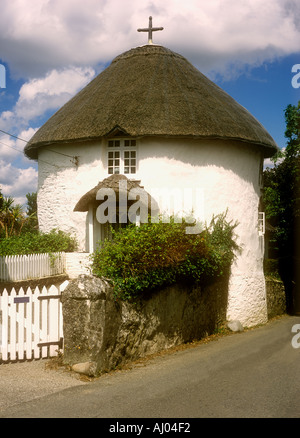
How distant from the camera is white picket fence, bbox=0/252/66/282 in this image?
1499 centimetres

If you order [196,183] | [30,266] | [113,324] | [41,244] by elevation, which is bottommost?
[113,324]

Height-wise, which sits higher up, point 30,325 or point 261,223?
point 261,223

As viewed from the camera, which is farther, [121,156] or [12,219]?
[12,219]

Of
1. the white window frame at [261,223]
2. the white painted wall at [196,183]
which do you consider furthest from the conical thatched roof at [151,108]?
the white window frame at [261,223]

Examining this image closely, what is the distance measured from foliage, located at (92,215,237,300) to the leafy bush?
4861 mm

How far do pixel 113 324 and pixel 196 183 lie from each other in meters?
7.94

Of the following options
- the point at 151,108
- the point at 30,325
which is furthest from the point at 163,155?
the point at 30,325

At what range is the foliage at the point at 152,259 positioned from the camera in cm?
932

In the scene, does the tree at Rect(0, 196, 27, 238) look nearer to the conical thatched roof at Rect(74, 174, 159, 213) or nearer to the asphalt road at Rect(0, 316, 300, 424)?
the conical thatched roof at Rect(74, 174, 159, 213)

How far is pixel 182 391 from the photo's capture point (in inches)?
284

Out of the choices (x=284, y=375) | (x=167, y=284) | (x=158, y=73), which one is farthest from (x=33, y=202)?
(x=284, y=375)

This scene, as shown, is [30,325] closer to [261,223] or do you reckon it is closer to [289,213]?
[261,223]

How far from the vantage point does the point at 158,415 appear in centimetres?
610

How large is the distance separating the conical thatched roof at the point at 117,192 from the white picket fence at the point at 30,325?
21.0 feet
